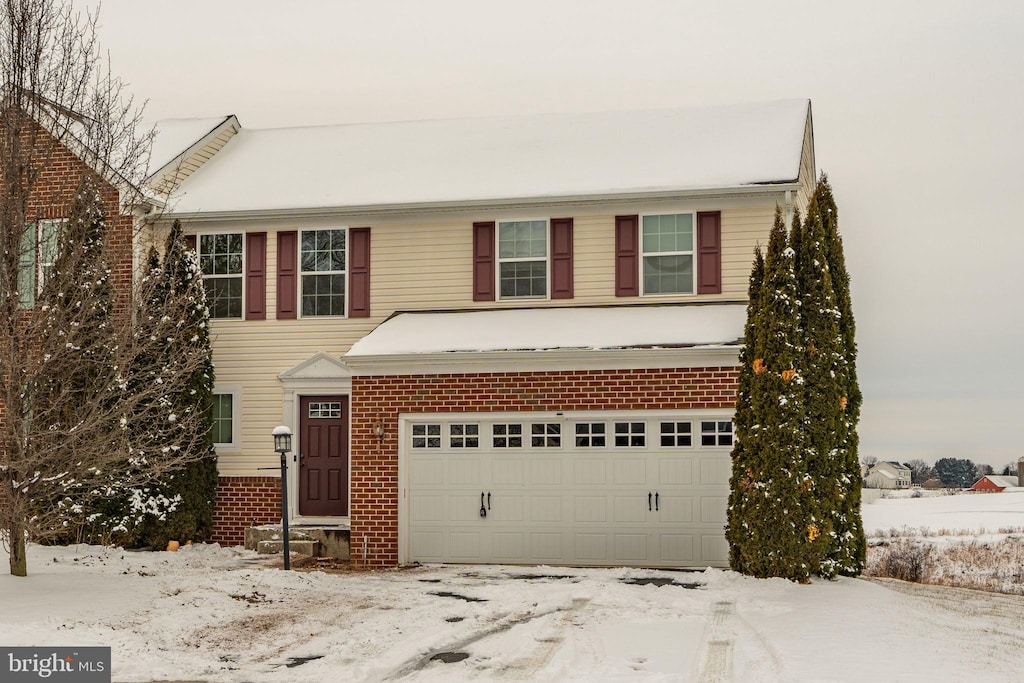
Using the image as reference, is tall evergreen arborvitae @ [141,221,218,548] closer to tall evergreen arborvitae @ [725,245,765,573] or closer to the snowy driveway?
the snowy driveway

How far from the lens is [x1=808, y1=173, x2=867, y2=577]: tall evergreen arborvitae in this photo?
14625 millimetres

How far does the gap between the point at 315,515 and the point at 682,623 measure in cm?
881

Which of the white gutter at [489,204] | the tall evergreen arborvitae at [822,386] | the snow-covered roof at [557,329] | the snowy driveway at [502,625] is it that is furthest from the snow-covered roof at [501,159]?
the snowy driveway at [502,625]

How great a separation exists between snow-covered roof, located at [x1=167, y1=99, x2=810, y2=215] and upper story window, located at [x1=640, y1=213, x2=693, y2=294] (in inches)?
24.6

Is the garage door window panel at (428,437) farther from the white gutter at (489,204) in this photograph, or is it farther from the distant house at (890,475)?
the distant house at (890,475)

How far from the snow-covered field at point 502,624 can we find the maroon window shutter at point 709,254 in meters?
4.87

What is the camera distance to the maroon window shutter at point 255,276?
63.0ft

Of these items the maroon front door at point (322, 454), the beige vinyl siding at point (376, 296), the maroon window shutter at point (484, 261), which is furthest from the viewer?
the maroon front door at point (322, 454)

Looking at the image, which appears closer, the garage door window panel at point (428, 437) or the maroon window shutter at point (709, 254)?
the garage door window panel at point (428, 437)

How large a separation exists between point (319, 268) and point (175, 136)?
15.9ft

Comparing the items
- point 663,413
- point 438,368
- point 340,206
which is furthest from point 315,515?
point 663,413

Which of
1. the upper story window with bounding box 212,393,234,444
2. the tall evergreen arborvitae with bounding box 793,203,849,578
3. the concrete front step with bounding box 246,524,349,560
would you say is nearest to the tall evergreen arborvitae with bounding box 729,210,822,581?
the tall evergreen arborvitae with bounding box 793,203,849,578

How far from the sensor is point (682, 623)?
38.0 ft

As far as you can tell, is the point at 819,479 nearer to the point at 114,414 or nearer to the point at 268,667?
the point at 268,667
